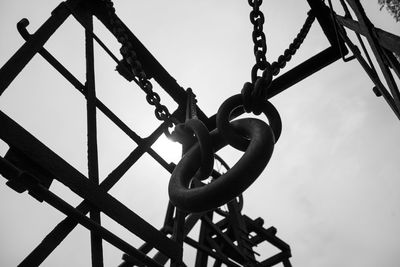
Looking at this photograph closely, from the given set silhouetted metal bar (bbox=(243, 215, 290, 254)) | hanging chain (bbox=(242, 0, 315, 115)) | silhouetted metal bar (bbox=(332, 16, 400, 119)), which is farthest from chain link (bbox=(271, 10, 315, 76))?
silhouetted metal bar (bbox=(243, 215, 290, 254))

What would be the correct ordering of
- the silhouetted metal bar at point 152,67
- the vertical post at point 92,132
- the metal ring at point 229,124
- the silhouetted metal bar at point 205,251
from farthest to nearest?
1. the silhouetted metal bar at point 205,251
2. the silhouetted metal bar at point 152,67
3. the vertical post at point 92,132
4. the metal ring at point 229,124

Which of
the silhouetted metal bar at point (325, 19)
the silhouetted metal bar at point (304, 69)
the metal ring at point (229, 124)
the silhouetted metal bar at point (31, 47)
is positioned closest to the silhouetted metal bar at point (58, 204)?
the silhouetted metal bar at point (31, 47)

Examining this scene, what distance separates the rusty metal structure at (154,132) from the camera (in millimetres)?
1357

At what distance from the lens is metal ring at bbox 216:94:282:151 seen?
134cm

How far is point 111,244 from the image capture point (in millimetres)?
2230

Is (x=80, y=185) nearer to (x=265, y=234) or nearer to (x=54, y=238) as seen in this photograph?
(x=54, y=238)

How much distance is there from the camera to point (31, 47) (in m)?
2.42

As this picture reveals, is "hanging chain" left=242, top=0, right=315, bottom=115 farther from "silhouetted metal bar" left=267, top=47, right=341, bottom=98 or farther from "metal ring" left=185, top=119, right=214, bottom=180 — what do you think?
"silhouetted metal bar" left=267, top=47, right=341, bottom=98

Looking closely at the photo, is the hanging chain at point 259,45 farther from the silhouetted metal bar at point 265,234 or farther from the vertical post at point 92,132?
the silhouetted metal bar at point 265,234

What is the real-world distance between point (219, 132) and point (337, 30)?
9.19 ft

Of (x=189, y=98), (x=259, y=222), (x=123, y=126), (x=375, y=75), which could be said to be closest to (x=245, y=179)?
(x=123, y=126)

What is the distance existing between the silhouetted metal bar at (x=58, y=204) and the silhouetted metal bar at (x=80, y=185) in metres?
0.14

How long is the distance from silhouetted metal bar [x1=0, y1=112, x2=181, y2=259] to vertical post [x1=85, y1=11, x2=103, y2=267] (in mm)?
108

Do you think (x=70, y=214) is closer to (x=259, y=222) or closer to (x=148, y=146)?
(x=148, y=146)
